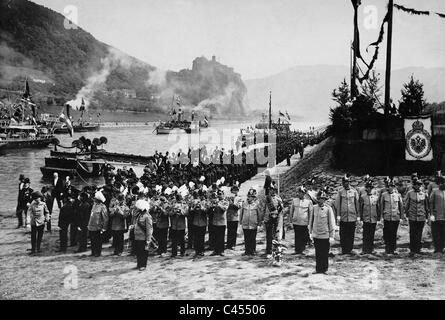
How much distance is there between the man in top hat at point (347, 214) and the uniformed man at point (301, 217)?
0.71m

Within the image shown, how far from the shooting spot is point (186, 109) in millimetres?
182250

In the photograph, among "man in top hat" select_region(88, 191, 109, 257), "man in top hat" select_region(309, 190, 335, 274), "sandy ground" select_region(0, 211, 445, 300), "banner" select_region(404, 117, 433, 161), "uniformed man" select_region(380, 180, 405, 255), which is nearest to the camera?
"sandy ground" select_region(0, 211, 445, 300)

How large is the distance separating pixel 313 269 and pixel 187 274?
2532 millimetres

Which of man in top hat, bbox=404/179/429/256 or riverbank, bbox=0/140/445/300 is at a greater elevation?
man in top hat, bbox=404/179/429/256

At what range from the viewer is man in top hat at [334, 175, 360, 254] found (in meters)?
8.98

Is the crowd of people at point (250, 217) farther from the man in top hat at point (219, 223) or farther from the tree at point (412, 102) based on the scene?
the tree at point (412, 102)

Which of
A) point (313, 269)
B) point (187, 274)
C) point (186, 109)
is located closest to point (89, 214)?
point (187, 274)

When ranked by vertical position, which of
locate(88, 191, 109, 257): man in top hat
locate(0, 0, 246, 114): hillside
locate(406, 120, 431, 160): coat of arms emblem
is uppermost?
locate(0, 0, 246, 114): hillside

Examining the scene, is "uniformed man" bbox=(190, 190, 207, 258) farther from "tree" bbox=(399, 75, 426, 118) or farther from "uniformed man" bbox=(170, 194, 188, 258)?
"tree" bbox=(399, 75, 426, 118)

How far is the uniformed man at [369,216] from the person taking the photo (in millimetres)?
8984

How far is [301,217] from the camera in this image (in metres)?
9.29

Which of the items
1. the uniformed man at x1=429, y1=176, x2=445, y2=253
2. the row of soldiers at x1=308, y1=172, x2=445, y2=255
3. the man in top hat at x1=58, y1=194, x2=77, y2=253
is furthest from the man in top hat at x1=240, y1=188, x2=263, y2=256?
the man in top hat at x1=58, y1=194, x2=77, y2=253
